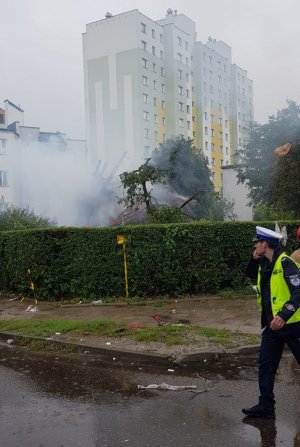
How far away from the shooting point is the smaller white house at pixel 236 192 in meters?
44.2

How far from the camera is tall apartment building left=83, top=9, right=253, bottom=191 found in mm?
32312

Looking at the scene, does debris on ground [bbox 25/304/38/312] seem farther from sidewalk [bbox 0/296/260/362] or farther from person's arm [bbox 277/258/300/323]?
person's arm [bbox 277/258/300/323]

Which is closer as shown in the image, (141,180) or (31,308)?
(31,308)

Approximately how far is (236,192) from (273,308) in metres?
41.8

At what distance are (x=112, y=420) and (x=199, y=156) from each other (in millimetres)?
32938

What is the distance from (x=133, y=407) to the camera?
442 centimetres

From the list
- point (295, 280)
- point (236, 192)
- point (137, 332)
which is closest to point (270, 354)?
point (295, 280)

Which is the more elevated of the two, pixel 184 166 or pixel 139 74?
pixel 139 74

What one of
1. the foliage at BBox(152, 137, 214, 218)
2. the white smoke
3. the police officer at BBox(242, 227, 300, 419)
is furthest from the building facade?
the police officer at BBox(242, 227, 300, 419)

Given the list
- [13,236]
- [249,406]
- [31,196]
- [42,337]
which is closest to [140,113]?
[31,196]

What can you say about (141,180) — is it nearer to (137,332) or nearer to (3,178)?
(137,332)

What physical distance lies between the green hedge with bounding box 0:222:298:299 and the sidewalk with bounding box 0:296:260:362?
507 mm

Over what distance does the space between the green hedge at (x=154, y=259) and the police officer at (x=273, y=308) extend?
6233 millimetres

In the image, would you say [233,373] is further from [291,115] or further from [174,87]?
[174,87]
